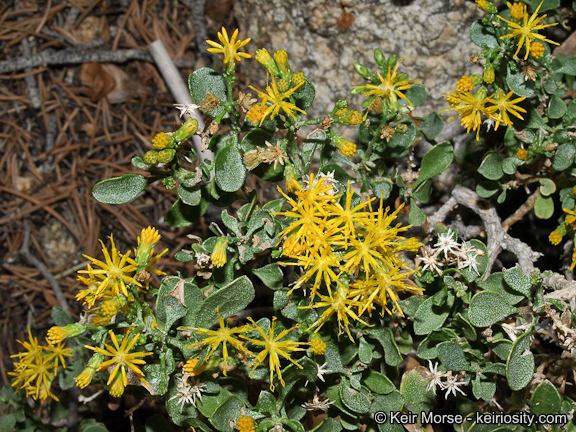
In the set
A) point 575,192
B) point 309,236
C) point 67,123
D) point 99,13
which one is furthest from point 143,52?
point 575,192

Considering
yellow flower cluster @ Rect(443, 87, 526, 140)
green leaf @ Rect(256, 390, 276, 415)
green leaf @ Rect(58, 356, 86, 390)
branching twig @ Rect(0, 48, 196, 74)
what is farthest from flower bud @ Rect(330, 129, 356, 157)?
branching twig @ Rect(0, 48, 196, 74)

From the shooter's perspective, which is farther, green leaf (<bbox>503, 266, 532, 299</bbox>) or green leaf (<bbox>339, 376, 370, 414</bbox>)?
green leaf (<bbox>339, 376, 370, 414</bbox>)

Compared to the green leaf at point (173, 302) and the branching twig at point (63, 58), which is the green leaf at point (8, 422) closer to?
the green leaf at point (173, 302)

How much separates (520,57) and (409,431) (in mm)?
1780

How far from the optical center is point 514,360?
1.90m

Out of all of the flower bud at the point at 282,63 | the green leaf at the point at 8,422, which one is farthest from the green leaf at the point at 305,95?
the green leaf at the point at 8,422

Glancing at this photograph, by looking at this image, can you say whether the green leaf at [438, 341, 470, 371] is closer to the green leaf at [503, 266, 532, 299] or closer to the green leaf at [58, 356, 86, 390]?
the green leaf at [503, 266, 532, 299]

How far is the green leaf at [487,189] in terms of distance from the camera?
93.5 inches

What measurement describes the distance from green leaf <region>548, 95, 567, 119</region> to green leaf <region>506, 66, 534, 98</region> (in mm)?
203

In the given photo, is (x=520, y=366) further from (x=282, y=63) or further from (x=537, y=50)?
(x=282, y=63)

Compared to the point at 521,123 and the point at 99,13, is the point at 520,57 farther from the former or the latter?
the point at 99,13

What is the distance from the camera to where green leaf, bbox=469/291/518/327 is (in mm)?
1941

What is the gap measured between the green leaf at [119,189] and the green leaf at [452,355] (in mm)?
1421

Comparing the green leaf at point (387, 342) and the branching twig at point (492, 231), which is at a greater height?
the branching twig at point (492, 231)
